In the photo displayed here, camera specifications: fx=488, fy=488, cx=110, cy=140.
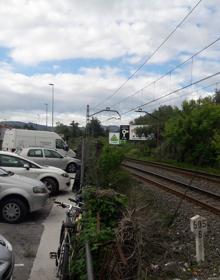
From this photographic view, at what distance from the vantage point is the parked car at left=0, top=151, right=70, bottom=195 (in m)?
15.2

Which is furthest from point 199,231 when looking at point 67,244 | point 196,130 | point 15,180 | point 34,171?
point 196,130

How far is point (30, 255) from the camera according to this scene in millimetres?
7930

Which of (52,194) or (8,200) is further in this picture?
(52,194)

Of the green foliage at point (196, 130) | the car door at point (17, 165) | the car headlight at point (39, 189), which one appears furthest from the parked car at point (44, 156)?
the green foliage at point (196, 130)

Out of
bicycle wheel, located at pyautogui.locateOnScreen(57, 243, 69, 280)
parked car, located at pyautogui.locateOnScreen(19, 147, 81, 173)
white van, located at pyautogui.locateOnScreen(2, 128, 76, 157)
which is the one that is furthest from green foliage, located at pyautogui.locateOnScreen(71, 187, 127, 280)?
white van, located at pyautogui.locateOnScreen(2, 128, 76, 157)

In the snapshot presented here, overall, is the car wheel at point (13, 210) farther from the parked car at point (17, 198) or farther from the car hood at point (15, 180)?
the car hood at point (15, 180)

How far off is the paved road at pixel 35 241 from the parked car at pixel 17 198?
0.27 meters

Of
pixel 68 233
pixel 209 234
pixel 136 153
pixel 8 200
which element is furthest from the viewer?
pixel 136 153

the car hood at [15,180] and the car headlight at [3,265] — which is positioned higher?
the car hood at [15,180]

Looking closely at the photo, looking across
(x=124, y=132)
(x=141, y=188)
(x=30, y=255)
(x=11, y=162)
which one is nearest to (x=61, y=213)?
(x=11, y=162)

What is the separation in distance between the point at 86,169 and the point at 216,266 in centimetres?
1094

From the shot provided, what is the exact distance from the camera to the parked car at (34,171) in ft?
49.9

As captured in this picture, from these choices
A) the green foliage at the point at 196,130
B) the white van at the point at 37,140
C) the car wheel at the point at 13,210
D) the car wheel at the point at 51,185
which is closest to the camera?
the car wheel at the point at 13,210

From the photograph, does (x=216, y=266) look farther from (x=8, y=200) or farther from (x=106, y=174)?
A: (x=106, y=174)
